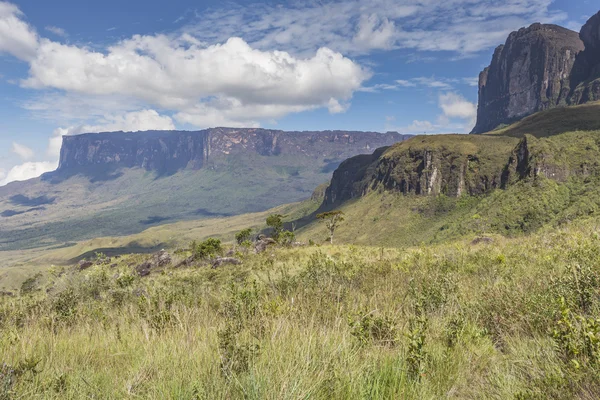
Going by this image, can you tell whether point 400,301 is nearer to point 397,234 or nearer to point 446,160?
point 397,234

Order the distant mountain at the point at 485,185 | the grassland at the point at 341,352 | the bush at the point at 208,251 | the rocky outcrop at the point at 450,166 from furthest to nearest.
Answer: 1. the rocky outcrop at the point at 450,166
2. the distant mountain at the point at 485,185
3. the bush at the point at 208,251
4. the grassland at the point at 341,352

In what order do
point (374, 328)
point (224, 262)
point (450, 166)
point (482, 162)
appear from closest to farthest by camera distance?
point (374, 328) → point (224, 262) → point (482, 162) → point (450, 166)

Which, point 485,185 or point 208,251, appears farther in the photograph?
point 485,185

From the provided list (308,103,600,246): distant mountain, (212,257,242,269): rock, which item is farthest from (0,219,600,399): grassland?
(308,103,600,246): distant mountain

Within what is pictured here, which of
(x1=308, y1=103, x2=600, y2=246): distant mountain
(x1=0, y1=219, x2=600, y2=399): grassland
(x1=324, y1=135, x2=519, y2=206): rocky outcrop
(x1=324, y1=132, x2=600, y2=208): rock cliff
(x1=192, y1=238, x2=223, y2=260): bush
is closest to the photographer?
(x1=0, y1=219, x2=600, y2=399): grassland

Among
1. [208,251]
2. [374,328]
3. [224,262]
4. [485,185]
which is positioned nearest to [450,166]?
[485,185]

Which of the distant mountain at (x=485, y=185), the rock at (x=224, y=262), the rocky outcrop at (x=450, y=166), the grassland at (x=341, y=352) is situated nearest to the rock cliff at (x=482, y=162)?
the rocky outcrop at (x=450, y=166)

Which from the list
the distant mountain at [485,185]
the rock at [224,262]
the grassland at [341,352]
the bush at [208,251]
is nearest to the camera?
the grassland at [341,352]

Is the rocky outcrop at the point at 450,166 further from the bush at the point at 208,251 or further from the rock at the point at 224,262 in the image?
the rock at the point at 224,262

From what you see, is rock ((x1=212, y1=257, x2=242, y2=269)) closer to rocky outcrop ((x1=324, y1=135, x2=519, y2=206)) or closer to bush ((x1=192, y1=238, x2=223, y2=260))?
bush ((x1=192, y1=238, x2=223, y2=260))

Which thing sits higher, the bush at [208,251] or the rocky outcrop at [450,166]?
the rocky outcrop at [450,166]

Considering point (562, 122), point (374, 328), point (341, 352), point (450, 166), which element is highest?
point (562, 122)

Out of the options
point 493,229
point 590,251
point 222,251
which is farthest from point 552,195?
point 590,251

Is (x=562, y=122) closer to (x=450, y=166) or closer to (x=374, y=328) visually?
(x=450, y=166)
